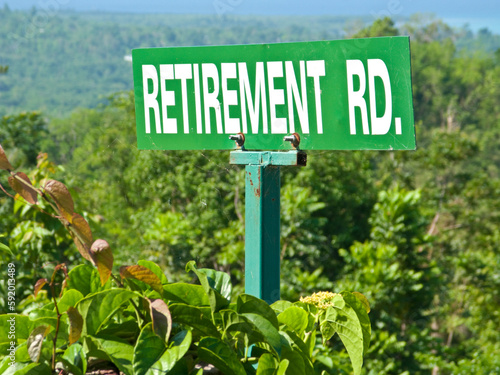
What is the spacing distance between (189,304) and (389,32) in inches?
951

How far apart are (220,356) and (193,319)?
7cm

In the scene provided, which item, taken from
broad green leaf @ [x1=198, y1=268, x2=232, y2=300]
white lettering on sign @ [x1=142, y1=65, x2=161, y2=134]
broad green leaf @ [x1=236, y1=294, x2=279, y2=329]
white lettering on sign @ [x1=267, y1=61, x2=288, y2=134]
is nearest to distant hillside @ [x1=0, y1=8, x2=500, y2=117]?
white lettering on sign @ [x1=142, y1=65, x2=161, y2=134]

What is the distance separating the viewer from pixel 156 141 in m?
1.13

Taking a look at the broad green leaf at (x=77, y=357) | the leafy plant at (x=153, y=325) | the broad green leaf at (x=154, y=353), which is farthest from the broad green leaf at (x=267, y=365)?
the broad green leaf at (x=77, y=357)

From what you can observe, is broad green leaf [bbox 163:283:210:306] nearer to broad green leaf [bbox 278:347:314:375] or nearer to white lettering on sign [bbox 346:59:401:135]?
broad green leaf [bbox 278:347:314:375]

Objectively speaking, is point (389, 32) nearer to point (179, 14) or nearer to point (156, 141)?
point (156, 141)

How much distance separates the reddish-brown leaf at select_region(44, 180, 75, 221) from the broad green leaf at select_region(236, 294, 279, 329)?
26 cm

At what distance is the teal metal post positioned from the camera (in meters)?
1.00

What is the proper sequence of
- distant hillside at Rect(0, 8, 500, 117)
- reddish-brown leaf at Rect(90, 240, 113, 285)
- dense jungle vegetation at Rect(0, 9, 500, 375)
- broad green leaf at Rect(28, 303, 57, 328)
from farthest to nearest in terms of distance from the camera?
1. distant hillside at Rect(0, 8, 500, 117)
2. dense jungle vegetation at Rect(0, 9, 500, 375)
3. broad green leaf at Rect(28, 303, 57, 328)
4. reddish-brown leaf at Rect(90, 240, 113, 285)

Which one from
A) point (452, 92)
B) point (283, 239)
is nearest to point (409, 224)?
point (283, 239)

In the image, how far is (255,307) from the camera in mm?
812

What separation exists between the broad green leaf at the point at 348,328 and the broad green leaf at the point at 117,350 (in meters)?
0.30

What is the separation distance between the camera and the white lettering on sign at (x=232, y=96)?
1.03m

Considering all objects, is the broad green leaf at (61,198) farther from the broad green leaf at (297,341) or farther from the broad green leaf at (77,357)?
the broad green leaf at (297,341)
